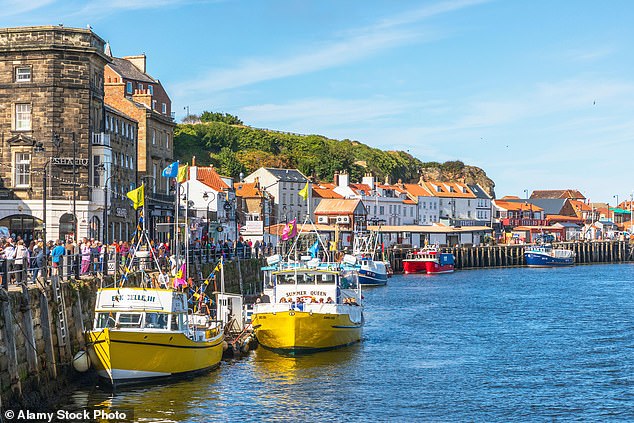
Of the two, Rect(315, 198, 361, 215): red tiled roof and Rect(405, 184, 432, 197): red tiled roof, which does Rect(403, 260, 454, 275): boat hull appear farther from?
Rect(405, 184, 432, 197): red tiled roof

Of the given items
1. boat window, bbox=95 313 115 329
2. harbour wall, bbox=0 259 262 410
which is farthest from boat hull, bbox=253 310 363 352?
boat window, bbox=95 313 115 329

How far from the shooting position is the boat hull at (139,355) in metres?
32.2

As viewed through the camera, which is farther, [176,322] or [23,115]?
[23,115]

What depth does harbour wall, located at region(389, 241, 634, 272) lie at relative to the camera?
138962mm

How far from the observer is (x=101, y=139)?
6259cm

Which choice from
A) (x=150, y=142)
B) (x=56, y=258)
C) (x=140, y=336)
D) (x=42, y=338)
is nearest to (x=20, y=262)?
(x=56, y=258)

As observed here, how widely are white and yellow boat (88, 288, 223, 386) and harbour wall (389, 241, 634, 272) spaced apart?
9231 cm

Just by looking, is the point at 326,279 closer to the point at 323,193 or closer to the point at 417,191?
the point at 323,193

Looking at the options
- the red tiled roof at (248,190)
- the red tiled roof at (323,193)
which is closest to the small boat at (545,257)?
the red tiled roof at (323,193)

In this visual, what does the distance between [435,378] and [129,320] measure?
12.8 metres

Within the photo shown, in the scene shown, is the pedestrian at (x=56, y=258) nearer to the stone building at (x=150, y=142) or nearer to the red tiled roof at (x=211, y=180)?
the stone building at (x=150, y=142)

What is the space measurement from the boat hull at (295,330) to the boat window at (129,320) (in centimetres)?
1057

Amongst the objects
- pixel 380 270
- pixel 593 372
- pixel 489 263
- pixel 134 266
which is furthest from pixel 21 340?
pixel 489 263

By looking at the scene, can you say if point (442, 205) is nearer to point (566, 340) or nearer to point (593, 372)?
point (566, 340)
